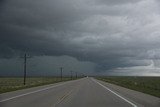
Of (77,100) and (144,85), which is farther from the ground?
(144,85)

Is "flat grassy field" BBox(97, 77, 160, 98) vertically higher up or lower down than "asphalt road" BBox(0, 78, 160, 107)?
higher up

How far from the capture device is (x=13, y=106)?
621 inches

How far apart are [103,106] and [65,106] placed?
1.91 m

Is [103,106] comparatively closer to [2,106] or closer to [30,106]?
[30,106]

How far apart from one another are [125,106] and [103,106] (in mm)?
1122

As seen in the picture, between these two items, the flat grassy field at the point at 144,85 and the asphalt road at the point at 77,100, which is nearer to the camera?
the asphalt road at the point at 77,100

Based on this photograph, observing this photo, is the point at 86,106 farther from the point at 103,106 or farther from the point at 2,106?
the point at 2,106

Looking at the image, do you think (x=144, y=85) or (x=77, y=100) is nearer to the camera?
(x=77, y=100)

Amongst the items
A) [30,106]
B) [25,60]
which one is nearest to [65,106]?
[30,106]

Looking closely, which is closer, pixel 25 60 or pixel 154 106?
pixel 154 106

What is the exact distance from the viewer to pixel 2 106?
619 inches

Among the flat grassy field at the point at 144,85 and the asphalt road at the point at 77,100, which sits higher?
the flat grassy field at the point at 144,85

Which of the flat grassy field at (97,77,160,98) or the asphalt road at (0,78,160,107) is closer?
Answer: the asphalt road at (0,78,160,107)

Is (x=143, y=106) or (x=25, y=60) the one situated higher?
(x=25, y=60)
